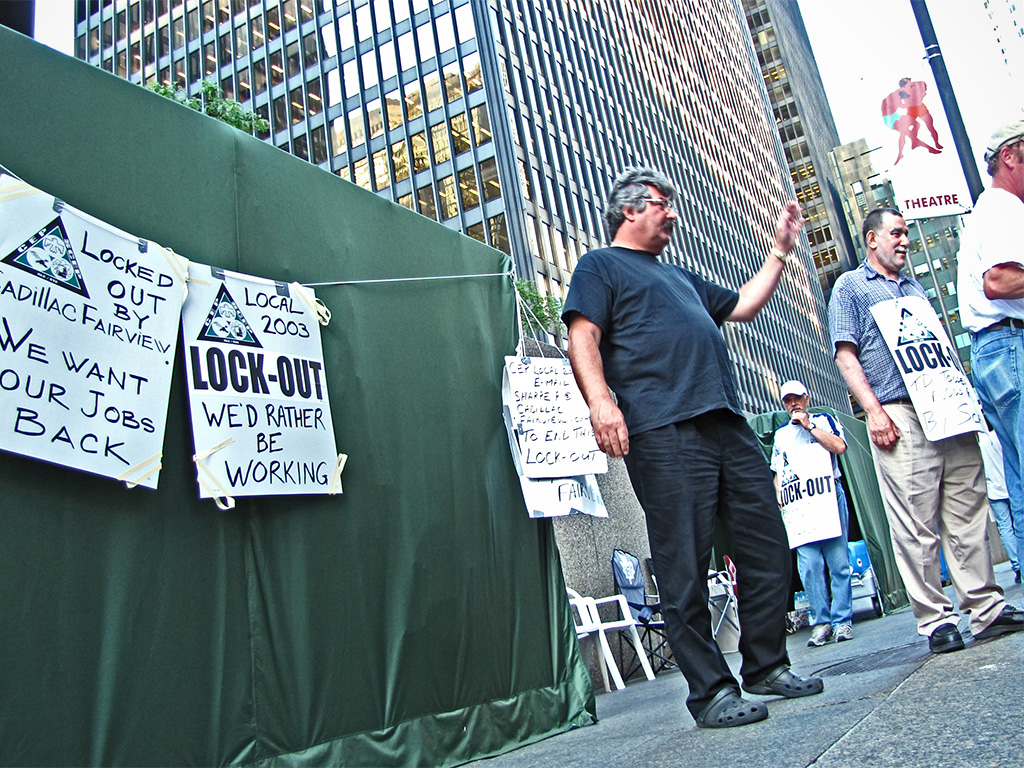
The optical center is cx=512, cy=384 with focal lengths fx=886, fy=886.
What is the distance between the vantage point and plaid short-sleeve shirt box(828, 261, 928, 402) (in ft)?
13.7

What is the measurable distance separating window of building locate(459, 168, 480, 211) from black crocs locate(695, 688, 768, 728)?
38.3 meters

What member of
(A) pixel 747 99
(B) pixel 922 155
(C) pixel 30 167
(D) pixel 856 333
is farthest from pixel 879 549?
(A) pixel 747 99

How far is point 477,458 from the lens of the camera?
4191mm

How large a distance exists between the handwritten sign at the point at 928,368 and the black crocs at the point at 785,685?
1.36 meters

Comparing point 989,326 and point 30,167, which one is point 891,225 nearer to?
point 989,326

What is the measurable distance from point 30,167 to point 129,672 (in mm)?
1536

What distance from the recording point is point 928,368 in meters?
4.06

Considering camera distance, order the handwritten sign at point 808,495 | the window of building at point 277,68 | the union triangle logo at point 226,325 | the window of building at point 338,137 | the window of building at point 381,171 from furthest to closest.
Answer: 1. the window of building at point 277,68
2. the window of building at point 338,137
3. the window of building at point 381,171
4. the handwritten sign at point 808,495
5. the union triangle logo at point 226,325

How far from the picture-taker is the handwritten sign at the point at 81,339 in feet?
8.16

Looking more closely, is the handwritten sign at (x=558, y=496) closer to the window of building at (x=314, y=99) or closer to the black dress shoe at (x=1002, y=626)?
the black dress shoe at (x=1002, y=626)

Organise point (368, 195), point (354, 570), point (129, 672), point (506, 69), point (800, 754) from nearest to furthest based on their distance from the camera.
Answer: point (800, 754) → point (129, 672) → point (354, 570) → point (368, 195) → point (506, 69)

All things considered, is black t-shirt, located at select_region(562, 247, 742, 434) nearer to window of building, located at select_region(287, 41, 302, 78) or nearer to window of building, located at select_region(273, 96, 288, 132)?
window of building, located at select_region(273, 96, 288, 132)

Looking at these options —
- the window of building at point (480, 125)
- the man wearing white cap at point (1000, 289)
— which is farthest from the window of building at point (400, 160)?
the man wearing white cap at point (1000, 289)

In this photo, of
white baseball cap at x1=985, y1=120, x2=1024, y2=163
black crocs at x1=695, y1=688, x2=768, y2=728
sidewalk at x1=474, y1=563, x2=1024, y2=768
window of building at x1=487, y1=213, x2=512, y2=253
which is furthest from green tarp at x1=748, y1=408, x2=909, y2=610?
window of building at x1=487, y1=213, x2=512, y2=253
